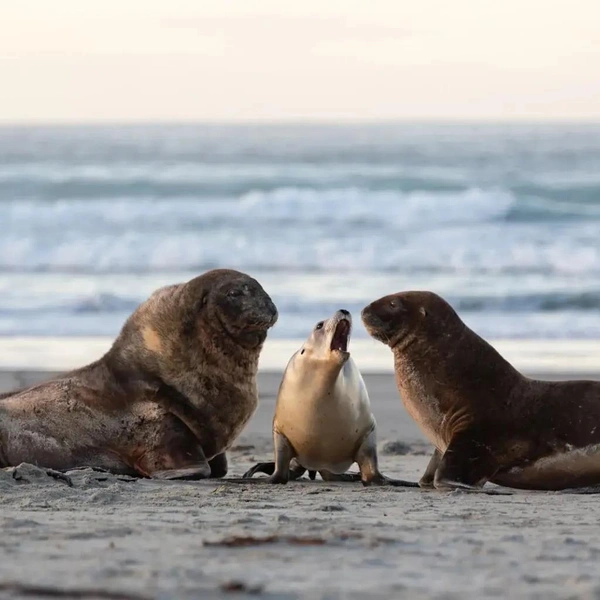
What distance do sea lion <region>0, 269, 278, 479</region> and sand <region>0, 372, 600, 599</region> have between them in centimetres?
50

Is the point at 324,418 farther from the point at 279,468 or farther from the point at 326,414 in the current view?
the point at 279,468

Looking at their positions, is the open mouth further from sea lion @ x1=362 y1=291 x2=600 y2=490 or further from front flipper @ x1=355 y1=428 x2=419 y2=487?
front flipper @ x1=355 y1=428 x2=419 y2=487

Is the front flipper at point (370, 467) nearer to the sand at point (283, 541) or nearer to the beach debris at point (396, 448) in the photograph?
the sand at point (283, 541)

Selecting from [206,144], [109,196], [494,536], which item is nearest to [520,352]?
[494,536]

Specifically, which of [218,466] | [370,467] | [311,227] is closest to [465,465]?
[370,467]

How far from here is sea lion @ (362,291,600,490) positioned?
6832mm

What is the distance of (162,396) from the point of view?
24.2 feet

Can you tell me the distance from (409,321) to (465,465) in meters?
0.98

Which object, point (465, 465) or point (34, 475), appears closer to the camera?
point (34, 475)

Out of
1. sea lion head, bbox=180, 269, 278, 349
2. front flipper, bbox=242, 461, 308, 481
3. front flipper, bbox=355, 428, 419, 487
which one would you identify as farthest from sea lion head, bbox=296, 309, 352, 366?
front flipper, bbox=242, 461, 308, 481

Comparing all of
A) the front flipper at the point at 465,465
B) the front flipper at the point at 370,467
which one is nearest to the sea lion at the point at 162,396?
the front flipper at the point at 370,467

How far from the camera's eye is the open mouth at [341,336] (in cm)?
734

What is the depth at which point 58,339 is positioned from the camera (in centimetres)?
1455

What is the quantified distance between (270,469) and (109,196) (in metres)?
23.4
